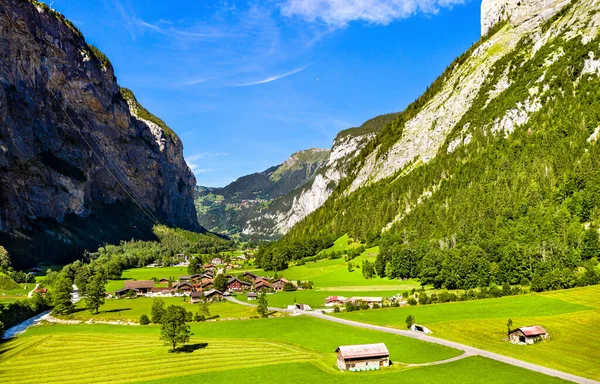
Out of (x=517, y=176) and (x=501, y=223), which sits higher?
(x=517, y=176)

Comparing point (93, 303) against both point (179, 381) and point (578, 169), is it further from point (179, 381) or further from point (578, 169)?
point (578, 169)

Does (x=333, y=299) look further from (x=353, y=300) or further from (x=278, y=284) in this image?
(x=278, y=284)

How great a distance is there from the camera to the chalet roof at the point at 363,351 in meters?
60.2

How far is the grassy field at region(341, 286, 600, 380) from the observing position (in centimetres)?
5997

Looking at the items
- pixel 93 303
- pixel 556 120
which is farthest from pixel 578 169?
pixel 93 303

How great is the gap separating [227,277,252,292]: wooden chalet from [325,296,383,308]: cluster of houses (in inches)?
2061

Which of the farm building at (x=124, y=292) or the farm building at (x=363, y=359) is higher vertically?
the farm building at (x=124, y=292)

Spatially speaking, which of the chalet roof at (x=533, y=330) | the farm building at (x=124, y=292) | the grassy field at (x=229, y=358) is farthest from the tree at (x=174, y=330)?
the farm building at (x=124, y=292)

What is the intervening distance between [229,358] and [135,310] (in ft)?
198

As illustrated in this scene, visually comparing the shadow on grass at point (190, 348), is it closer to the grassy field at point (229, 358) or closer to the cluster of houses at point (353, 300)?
the grassy field at point (229, 358)

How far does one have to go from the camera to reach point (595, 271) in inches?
4146

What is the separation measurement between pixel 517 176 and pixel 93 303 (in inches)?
5786

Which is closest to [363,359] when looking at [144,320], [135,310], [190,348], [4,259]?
[190,348]

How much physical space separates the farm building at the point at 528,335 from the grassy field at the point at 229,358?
1256 cm
